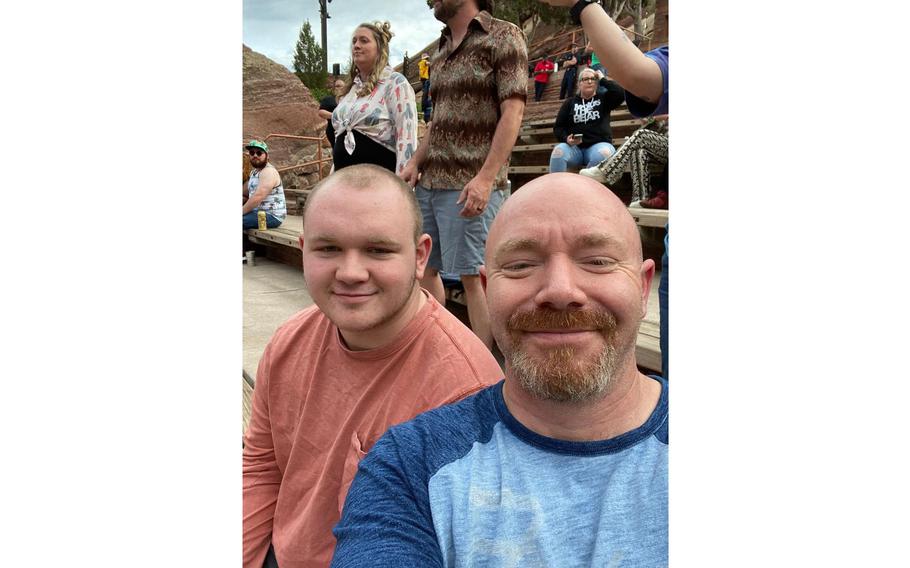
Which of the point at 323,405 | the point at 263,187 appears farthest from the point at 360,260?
the point at 263,187

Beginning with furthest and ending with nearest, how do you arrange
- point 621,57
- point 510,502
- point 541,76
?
point 541,76, point 621,57, point 510,502

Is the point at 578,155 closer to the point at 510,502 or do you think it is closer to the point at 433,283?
the point at 433,283

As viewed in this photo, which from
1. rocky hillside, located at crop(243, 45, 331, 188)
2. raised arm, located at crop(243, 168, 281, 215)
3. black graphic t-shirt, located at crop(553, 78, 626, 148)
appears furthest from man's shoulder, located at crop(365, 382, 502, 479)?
black graphic t-shirt, located at crop(553, 78, 626, 148)

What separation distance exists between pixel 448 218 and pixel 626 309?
0.99 meters

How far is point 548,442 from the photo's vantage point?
0.66 m

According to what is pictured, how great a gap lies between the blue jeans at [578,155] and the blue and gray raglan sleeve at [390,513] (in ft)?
9.33

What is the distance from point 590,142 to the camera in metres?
3.37

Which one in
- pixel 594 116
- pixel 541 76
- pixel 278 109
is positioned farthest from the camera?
pixel 541 76

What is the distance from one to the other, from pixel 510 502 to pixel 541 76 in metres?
10.4

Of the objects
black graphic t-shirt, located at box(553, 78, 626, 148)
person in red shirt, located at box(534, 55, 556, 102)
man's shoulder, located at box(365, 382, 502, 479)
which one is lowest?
man's shoulder, located at box(365, 382, 502, 479)

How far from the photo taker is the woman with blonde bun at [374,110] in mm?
1513

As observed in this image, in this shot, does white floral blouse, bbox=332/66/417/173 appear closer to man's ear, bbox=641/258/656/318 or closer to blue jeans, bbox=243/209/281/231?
blue jeans, bbox=243/209/281/231

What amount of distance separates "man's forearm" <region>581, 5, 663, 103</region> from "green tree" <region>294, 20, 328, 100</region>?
43cm

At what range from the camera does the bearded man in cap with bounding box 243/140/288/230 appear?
1.29 meters
